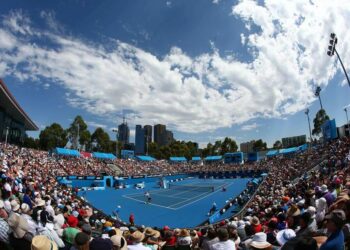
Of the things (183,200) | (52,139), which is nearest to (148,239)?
(183,200)

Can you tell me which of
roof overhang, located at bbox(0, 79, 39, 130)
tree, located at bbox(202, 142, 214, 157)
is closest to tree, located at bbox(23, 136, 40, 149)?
roof overhang, located at bbox(0, 79, 39, 130)

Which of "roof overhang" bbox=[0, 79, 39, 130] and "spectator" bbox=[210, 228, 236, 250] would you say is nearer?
"spectator" bbox=[210, 228, 236, 250]

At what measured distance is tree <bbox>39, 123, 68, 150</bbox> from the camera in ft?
249

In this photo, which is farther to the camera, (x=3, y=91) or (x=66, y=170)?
(x=66, y=170)

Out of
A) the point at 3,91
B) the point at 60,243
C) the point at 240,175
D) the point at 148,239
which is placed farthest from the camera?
the point at 240,175

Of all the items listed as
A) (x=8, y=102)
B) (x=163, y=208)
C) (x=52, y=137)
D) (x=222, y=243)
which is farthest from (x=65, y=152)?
(x=222, y=243)

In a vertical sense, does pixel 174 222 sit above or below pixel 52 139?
below

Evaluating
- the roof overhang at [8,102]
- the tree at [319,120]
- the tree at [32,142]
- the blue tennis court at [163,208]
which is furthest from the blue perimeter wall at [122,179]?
the tree at [32,142]

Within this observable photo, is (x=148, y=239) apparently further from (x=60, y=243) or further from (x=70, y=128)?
(x=70, y=128)

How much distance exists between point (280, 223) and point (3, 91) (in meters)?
34.6

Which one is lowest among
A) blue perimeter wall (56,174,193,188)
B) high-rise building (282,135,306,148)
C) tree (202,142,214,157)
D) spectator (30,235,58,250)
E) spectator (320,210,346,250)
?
blue perimeter wall (56,174,193,188)

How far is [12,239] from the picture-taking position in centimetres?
457

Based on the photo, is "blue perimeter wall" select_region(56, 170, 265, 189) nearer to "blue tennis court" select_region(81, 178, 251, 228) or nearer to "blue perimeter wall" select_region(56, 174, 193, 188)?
"blue perimeter wall" select_region(56, 174, 193, 188)

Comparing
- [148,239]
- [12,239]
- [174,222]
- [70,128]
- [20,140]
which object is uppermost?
[70,128]
